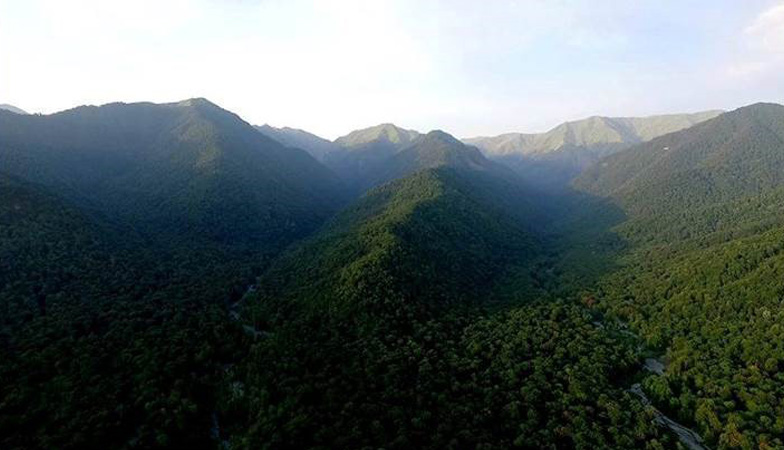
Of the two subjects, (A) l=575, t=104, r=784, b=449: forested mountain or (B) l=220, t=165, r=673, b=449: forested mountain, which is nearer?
(B) l=220, t=165, r=673, b=449: forested mountain

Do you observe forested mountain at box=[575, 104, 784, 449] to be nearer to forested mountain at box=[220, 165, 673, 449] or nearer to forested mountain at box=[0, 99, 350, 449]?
forested mountain at box=[220, 165, 673, 449]

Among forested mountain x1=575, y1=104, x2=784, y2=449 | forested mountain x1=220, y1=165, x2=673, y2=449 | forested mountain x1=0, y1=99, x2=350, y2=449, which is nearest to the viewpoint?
forested mountain x1=0, y1=99, x2=350, y2=449

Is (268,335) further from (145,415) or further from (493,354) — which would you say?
(493,354)

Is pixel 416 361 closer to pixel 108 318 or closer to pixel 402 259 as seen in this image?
pixel 402 259

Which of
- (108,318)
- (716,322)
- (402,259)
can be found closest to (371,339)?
(402,259)

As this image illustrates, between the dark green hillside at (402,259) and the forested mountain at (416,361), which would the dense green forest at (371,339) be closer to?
the forested mountain at (416,361)

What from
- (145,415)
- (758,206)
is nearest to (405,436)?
(145,415)

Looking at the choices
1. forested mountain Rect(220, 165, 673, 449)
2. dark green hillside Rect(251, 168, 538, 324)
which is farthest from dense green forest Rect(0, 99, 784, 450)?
dark green hillside Rect(251, 168, 538, 324)

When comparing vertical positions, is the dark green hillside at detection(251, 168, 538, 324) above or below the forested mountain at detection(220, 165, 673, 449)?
above
